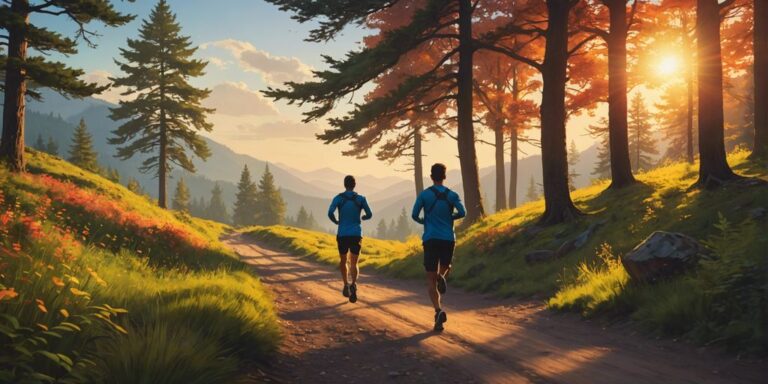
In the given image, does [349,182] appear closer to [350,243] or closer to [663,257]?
[350,243]

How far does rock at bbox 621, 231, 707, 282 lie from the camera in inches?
290

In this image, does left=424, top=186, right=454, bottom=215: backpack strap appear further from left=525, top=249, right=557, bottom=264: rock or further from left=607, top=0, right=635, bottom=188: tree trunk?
left=607, top=0, right=635, bottom=188: tree trunk

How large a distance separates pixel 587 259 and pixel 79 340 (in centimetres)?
1001

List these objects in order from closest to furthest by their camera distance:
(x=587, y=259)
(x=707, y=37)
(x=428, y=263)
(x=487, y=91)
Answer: (x=428, y=263) → (x=587, y=259) → (x=707, y=37) → (x=487, y=91)

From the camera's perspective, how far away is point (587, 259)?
10.7 metres

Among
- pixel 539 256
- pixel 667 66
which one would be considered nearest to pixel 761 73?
pixel 667 66

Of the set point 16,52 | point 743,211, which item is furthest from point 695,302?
point 16,52

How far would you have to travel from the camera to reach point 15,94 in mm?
17016

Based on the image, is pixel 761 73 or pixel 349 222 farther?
pixel 761 73

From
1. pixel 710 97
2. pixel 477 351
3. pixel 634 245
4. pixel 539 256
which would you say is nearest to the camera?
pixel 477 351

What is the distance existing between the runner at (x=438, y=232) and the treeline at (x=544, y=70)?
316 inches

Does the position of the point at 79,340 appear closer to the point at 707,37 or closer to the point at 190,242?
the point at 190,242

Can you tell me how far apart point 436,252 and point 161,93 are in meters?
37.6

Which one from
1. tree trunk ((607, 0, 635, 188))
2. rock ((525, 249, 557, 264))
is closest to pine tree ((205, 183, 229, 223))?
tree trunk ((607, 0, 635, 188))
